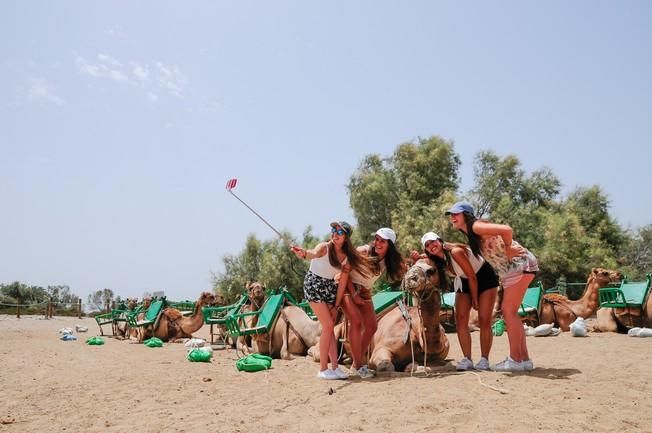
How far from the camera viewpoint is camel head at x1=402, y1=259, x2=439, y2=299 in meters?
5.48

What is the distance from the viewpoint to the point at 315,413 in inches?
158

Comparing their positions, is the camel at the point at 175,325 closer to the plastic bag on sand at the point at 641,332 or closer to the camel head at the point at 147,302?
the camel head at the point at 147,302

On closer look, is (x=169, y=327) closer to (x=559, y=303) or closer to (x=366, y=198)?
(x=559, y=303)

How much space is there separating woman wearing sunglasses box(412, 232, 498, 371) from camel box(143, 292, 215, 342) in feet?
30.7

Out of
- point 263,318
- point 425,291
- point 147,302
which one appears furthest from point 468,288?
point 147,302

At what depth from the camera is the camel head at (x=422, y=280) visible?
216 inches

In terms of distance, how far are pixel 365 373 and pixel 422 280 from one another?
121 centimetres

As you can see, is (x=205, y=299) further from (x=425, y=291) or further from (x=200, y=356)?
(x=425, y=291)

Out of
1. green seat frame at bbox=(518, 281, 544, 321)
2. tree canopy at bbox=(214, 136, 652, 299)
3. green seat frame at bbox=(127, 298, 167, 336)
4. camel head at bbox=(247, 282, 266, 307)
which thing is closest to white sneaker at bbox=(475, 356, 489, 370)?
camel head at bbox=(247, 282, 266, 307)

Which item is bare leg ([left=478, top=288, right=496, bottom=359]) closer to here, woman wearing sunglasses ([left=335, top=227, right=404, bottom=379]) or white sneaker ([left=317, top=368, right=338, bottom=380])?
woman wearing sunglasses ([left=335, top=227, right=404, bottom=379])

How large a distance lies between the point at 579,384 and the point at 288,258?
34.2 metres

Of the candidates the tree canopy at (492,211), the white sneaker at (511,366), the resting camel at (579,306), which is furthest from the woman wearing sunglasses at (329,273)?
the tree canopy at (492,211)

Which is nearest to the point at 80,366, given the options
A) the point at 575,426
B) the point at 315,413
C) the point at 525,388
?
the point at 315,413

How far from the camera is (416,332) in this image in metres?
6.09
